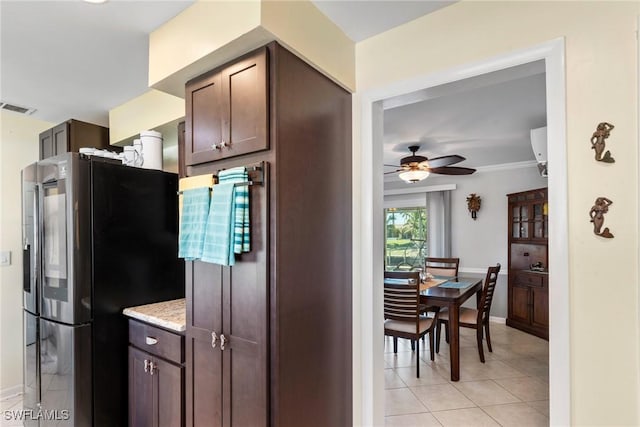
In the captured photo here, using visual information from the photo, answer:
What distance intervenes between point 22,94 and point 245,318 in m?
2.61

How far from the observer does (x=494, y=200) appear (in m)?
5.03

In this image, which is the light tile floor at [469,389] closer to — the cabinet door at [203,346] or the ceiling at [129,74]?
the cabinet door at [203,346]

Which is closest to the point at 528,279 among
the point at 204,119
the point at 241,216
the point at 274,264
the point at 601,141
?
the point at 601,141

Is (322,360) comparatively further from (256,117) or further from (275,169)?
(256,117)

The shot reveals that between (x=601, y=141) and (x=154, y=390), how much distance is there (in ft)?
7.81

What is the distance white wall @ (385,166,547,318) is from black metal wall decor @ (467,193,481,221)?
7 centimetres

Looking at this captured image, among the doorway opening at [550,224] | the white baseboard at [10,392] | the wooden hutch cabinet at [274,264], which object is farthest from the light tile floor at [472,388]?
the white baseboard at [10,392]

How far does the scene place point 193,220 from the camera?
158 cm

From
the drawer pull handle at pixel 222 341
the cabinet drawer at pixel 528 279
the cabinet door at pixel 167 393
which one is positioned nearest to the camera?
the drawer pull handle at pixel 222 341

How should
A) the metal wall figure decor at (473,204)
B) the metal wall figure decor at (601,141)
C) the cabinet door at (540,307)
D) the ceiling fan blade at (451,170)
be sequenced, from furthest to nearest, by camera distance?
the metal wall figure decor at (473,204) → the cabinet door at (540,307) → the ceiling fan blade at (451,170) → the metal wall figure decor at (601,141)

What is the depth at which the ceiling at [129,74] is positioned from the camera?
1579 millimetres

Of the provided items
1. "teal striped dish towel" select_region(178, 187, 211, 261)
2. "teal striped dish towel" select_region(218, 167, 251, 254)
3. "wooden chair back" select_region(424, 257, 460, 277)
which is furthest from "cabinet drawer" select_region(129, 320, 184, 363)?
"wooden chair back" select_region(424, 257, 460, 277)

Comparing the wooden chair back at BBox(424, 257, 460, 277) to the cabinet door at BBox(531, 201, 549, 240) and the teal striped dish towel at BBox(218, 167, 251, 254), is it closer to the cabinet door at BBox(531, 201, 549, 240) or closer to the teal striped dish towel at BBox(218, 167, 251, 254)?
the cabinet door at BBox(531, 201, 549, 240)

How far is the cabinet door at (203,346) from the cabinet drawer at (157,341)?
0.29 feet
